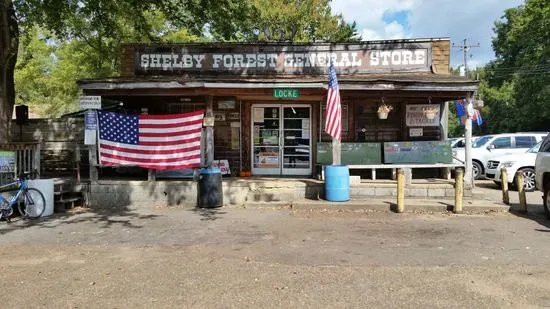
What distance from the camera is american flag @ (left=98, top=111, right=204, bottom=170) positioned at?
1264 cm

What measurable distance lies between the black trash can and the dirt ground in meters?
0.93

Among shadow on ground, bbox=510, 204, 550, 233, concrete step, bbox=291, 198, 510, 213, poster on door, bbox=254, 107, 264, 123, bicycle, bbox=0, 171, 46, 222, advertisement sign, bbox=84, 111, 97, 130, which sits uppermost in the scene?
poster on door, bbox=254, 107, 264, 123

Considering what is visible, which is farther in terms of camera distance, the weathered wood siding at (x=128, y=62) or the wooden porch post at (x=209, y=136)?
the weathered wood siding at (x=128, y=62)

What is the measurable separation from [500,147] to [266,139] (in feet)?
Answer: 27.8

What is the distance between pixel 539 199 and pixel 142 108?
1162cm

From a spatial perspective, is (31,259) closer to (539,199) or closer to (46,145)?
(46,145)

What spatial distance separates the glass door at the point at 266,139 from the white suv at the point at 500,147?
6.47m

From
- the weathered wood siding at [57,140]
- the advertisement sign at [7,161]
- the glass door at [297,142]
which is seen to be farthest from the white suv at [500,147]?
the advertisement sign at [7,161]

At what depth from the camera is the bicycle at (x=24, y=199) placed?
412 inches

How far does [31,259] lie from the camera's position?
287 inches

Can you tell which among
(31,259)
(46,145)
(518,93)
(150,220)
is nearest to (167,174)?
(150,220)

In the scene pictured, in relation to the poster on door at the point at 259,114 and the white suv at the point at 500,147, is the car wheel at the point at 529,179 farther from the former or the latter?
the poster on door at the point at 259,114

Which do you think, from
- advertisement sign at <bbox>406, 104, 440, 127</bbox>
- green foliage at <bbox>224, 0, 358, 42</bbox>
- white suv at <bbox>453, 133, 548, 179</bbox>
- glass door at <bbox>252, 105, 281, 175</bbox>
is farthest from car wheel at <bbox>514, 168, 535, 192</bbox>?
green foliage at <bbox>224, 0, 358, 42</bbox>

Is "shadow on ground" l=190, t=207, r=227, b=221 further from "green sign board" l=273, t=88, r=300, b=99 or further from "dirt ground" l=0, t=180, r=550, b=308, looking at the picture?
"green sign board" l=273, t=88, r=300, b=99
